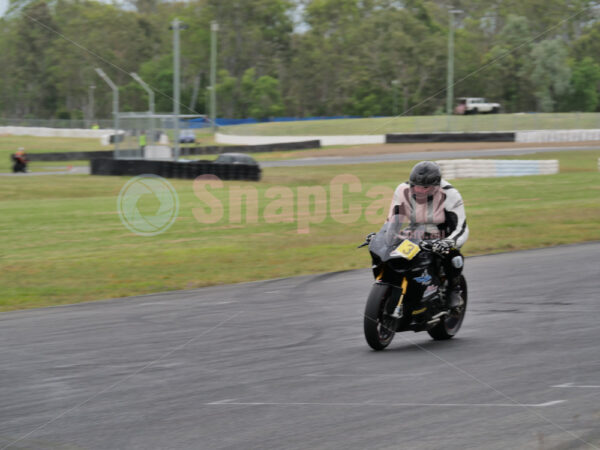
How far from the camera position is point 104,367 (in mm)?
6805

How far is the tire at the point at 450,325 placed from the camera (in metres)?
7.77

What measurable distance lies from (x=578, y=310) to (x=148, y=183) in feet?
83.0

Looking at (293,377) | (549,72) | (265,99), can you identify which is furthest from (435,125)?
(293,377)

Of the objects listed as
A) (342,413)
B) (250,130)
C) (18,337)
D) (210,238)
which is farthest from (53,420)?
(250,130)

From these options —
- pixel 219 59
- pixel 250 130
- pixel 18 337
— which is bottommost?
pixel 18 337

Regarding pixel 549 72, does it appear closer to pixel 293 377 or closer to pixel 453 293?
pixel 453 293

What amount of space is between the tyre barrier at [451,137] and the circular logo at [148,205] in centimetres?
2671

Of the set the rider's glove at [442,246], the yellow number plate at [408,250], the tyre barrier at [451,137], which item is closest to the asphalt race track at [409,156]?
the tyre barrier at [451,137]

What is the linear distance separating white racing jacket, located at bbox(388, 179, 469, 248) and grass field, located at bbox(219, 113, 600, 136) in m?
49.6

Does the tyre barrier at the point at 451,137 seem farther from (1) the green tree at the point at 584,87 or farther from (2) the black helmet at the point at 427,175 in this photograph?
(2) the black helmet at the point at 427,175

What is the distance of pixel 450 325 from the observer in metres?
7.93

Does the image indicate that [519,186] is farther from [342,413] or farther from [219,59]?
[219,59]

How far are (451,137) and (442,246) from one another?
48.5m

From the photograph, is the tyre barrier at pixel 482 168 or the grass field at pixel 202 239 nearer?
the grass field at pixel 202 239
